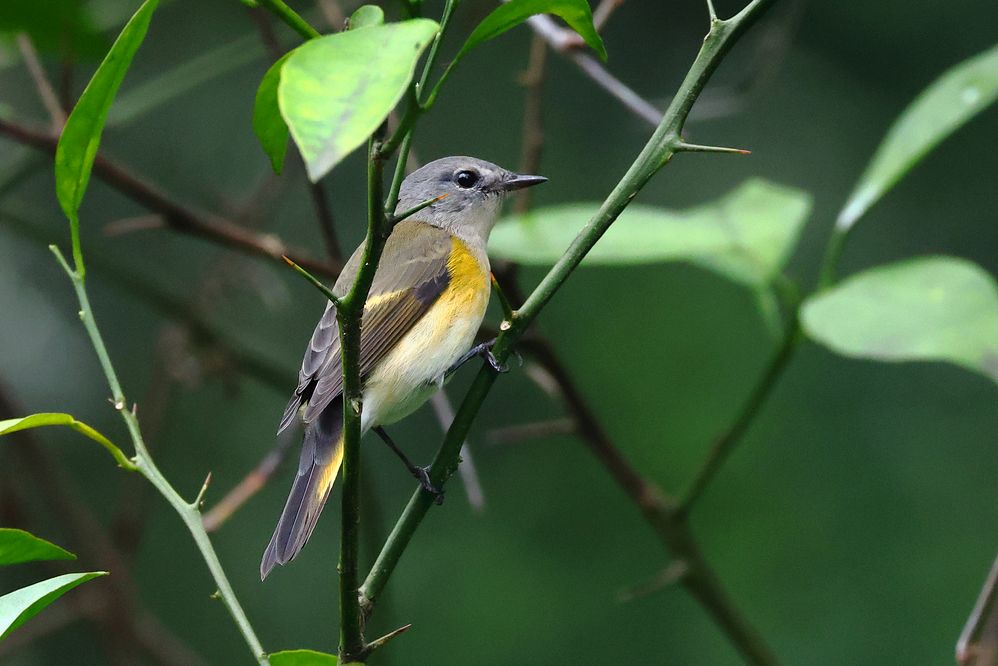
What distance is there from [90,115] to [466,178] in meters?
2.05

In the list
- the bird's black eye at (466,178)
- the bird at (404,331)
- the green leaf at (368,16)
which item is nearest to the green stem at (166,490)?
the bird at (404,331)

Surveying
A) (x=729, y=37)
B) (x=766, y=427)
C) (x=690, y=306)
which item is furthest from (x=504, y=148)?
(x=729, y=37)

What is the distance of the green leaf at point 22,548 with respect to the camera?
1.43 m

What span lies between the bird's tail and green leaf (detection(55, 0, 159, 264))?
763mm

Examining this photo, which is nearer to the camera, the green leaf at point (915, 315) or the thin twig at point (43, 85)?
the green leaf at point (915, 315)

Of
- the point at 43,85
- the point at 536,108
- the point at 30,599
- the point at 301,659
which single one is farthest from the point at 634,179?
the point at 43,85

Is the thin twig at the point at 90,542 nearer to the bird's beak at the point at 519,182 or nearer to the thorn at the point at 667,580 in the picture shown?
the bird's beak at the point at 519,182

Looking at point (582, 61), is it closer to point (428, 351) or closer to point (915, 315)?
point (428, 351)

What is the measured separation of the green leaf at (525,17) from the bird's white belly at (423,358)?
139 centimetres

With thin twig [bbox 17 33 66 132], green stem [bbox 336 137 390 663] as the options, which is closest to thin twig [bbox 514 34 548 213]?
thin twig [bbox 17 33 66 132]

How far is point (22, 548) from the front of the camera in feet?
4.75

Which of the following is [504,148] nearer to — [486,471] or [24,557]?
[486,471]

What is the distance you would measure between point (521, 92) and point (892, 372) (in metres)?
2.70

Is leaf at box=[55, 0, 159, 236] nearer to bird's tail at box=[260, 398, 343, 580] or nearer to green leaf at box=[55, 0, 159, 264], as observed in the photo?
green leaf at box=[55, 0, 159, 264]
